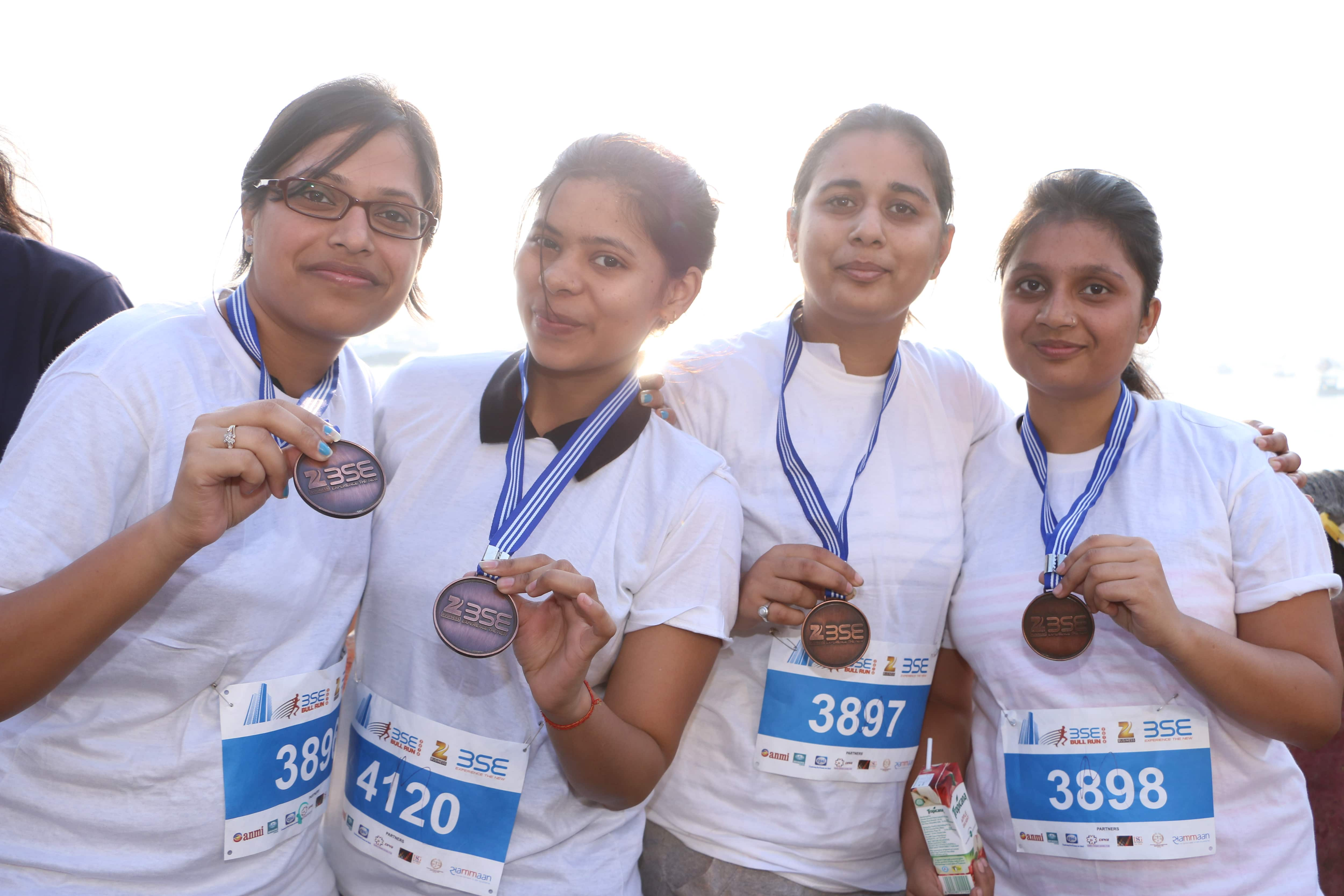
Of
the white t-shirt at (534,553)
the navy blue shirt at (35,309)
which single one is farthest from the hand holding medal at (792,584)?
the navy blue shirt at (35,309)

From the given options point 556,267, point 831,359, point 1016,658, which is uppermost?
point 556,267

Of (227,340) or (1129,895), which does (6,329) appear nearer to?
(227,340)

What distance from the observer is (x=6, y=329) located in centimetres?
224

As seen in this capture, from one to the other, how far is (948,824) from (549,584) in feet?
3.16

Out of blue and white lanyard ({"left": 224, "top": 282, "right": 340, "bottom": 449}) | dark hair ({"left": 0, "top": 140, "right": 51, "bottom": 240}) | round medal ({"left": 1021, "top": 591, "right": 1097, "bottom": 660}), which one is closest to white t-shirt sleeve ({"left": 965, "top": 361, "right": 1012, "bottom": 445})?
round medal ({"left": 1021, "top": 591, "right": 1097, "bottom": 660})

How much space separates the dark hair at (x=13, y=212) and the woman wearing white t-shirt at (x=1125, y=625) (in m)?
2.60

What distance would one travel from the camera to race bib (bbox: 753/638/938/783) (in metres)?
2.11

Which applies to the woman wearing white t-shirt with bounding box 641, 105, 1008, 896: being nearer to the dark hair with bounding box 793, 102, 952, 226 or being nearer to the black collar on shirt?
the dark hair with bounding box 793, 102, 952, 226

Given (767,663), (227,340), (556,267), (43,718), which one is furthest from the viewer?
(767,663)

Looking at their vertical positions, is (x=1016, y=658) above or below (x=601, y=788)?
above

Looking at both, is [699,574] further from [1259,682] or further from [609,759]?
[1259,682]

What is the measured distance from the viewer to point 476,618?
5.47 feet

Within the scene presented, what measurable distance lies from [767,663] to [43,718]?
1.44 metres

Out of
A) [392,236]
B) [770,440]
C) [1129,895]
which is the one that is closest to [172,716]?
[392,236]
